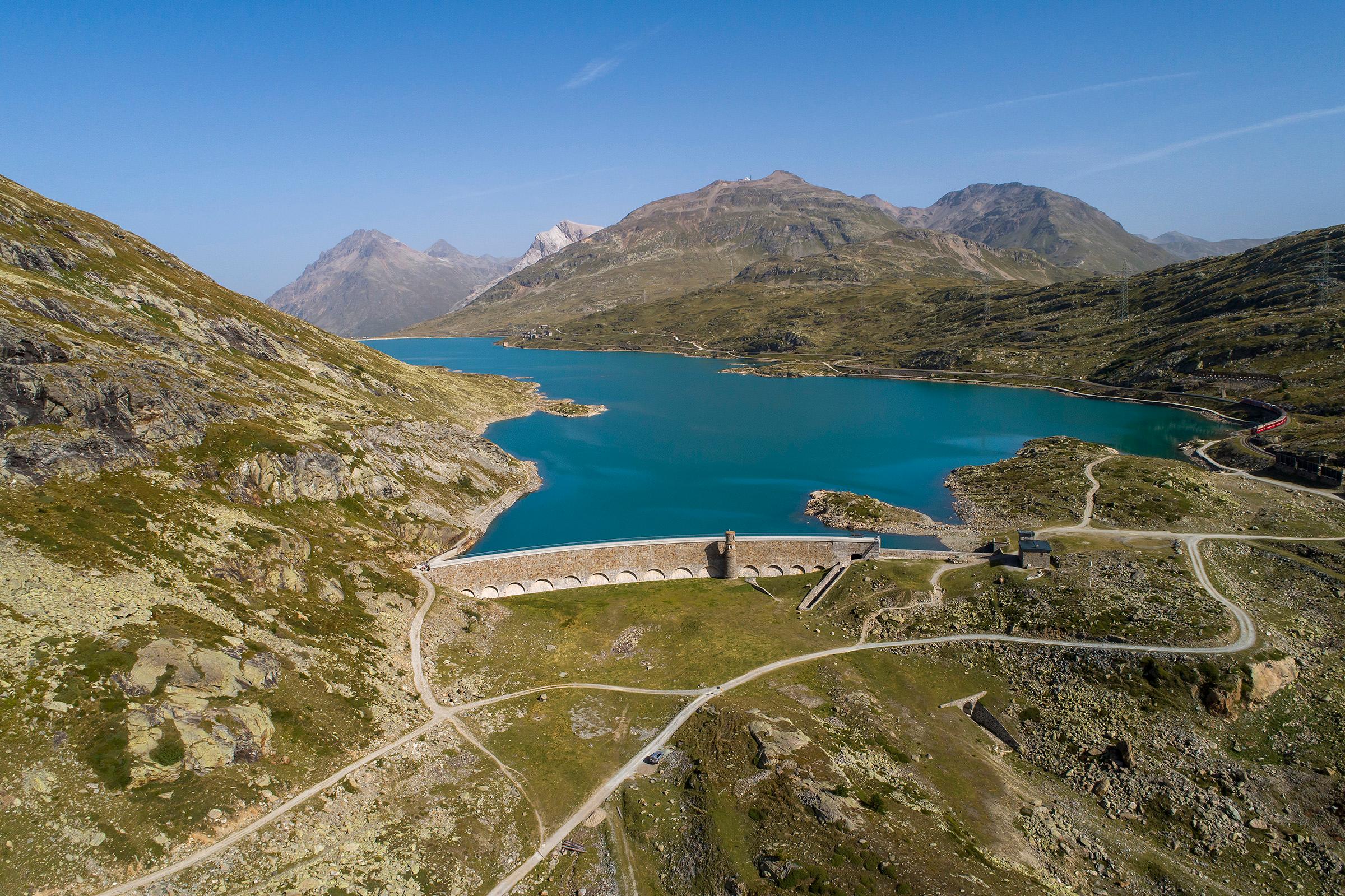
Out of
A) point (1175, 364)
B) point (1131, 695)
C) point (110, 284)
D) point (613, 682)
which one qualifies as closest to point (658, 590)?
point (613, 682)

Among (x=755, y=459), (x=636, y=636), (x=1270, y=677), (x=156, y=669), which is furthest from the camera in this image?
(x=755, y=459)

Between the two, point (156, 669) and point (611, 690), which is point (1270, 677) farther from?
point (156, 669)

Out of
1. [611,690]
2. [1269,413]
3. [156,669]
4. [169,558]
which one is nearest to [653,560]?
[611,690]

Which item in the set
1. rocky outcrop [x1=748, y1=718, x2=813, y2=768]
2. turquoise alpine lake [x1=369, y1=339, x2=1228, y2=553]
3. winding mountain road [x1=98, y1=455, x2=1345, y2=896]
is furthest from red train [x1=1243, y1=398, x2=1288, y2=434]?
rocky outcrop [x1=748, y1=718, x2=813, y2=768]

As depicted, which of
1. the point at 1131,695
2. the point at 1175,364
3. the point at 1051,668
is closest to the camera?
the point at 1131,695

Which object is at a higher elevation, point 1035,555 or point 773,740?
point 1035,555

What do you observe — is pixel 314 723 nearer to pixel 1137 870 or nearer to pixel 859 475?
pixel 1137 870

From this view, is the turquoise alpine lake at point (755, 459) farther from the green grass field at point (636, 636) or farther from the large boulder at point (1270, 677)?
the large boulder at point (1270, 677)
